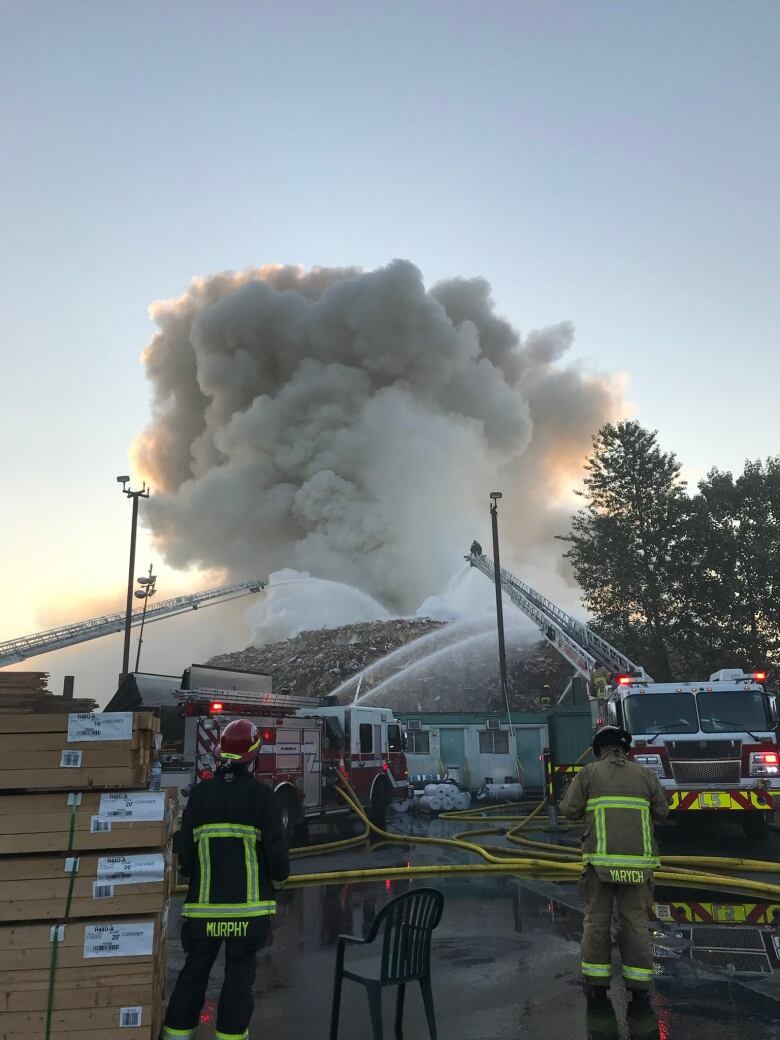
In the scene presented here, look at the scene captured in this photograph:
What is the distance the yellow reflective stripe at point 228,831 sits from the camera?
385cm

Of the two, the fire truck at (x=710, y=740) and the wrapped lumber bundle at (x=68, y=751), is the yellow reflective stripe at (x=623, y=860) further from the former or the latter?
the fire truck at (x=710, y=740)

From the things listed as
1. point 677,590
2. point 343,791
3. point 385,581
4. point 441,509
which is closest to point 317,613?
point 385,581

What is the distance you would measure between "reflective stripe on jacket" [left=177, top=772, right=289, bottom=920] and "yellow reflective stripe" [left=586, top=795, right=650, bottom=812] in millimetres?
2076

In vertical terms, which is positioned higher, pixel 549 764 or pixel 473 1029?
pixel 549 764

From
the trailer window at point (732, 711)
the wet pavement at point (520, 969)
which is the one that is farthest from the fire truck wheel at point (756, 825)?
the wet pavement at point (520, 969)

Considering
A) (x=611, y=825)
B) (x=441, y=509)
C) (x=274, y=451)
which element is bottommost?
(x=611, y=825)

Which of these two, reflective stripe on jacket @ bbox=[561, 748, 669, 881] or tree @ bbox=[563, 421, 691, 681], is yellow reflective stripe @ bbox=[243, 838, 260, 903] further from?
tree @ bbox=[563, 421, 691, 681]

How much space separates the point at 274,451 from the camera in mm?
69125

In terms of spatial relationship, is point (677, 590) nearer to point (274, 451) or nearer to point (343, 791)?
point (343, 791)

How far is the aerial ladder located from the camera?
78.2ft

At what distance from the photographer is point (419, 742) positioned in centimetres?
2095

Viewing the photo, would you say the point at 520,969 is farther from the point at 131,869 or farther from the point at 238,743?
the point at 238,743

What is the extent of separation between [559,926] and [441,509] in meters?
57.1

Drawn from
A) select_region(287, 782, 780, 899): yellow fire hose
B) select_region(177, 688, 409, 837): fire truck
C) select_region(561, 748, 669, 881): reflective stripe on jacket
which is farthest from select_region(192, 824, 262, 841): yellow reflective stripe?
select_region(177, 688, 409, 837): fire truck
